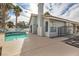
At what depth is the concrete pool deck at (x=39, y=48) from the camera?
8.34 feet

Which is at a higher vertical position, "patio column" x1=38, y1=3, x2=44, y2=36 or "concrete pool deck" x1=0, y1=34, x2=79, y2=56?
"patio column" x1=38, y1=3, x2=44, y2=36

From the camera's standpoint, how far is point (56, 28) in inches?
102

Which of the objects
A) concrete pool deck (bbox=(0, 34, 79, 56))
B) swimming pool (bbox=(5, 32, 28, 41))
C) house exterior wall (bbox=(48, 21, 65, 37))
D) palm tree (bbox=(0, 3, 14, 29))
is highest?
palm tree (bbox=(0, 3, 14, 29))

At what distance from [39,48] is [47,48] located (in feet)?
0.37

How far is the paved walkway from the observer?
254 cm

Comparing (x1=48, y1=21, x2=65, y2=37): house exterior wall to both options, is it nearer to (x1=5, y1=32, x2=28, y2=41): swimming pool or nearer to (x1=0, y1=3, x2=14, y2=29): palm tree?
(x1=5, y1=32, x2=28, y2=41): swimming pool

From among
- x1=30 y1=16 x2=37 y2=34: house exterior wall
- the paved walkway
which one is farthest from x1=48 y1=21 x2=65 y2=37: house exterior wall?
x1=30 y1=16 x2=37 y2=34: house exterior wall

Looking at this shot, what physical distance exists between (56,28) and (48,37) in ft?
0.57

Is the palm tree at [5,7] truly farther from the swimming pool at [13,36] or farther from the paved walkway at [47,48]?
the paved walkway at [47,48]

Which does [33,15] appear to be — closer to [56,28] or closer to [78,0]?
[56,28]

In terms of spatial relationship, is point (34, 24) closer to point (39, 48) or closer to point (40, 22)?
point (40, 22)

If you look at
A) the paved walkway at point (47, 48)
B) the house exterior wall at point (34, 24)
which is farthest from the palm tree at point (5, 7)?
the paved walkway at point (47, 48)

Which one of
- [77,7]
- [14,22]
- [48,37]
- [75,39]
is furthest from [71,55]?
[14,22]

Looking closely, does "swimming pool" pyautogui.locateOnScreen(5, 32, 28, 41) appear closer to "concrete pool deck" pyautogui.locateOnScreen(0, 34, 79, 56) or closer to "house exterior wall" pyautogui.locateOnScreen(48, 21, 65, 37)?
"concrete pool deck" pyautogui.locateOnScreen(0, 34, 79, 56)
